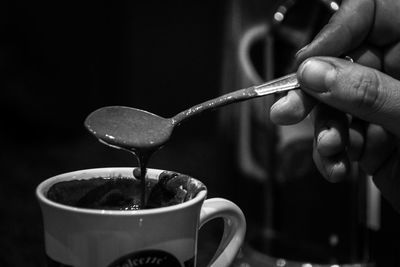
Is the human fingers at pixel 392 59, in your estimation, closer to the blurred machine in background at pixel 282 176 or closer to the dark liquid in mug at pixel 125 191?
the blurred machine in background at pixel 282 176

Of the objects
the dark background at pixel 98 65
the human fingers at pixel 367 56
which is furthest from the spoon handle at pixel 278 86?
the dark background at pixel 98 65

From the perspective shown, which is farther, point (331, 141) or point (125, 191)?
point (331, 141)

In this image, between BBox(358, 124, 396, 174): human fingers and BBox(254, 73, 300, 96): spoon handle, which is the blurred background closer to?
BBox(358, 124, 396, 174): human fingers

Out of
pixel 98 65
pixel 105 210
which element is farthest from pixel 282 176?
pixel 98 65

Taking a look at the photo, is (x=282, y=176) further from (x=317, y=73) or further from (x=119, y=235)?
(x=119, y=235)

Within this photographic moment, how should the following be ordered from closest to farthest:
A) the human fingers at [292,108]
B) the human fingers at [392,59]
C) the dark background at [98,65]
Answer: the human fingers at [292,108], the human fingers at [392,59], the dark background at [98,65]

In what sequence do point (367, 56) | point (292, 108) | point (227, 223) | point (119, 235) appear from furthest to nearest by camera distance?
point (367, 56) → point (292, 108) → point (227, 223) → point (119, 235)

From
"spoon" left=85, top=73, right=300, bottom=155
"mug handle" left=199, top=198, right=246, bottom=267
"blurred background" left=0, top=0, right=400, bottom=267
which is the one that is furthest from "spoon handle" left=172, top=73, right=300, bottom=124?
"blurred background" left=0, top=0, right=400, bottom=267
